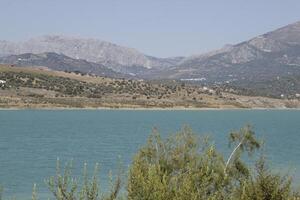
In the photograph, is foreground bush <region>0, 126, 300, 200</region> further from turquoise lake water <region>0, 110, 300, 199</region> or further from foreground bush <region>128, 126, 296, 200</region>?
turquoise lake water <region>0, 110, 300, 199</region>

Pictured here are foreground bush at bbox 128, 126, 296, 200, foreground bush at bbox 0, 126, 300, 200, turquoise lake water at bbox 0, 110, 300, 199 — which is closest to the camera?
foreground bush at bbox 0, 126, 300, 200

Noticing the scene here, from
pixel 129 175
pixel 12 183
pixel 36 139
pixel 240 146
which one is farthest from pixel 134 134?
pixel 129 175

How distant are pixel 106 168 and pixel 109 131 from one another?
81.0 meters

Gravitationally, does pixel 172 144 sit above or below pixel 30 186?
above

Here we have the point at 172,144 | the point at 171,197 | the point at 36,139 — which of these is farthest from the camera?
the point at 36,139

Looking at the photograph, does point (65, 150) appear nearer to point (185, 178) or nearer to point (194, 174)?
point (194, 174)

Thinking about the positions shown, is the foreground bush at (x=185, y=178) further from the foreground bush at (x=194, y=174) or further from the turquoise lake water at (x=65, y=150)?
the turquoise lake water at (x=65, y=150)

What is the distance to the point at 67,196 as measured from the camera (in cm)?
2206

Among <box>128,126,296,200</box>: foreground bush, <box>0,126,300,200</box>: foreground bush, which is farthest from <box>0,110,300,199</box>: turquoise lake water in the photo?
<box>0,126,300,200</box>: foreground bush

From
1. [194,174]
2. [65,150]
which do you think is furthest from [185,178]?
[65,150]

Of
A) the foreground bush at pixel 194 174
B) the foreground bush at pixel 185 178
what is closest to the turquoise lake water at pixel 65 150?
the foreground bush at pixel 194 174

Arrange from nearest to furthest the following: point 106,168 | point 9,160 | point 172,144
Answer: point 172,144 → point 106,168 → point 9,160

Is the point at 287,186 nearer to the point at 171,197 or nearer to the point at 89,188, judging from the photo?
the point at 171,197

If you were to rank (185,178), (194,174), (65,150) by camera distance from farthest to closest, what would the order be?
(65,150), (194,174), (185,178)
